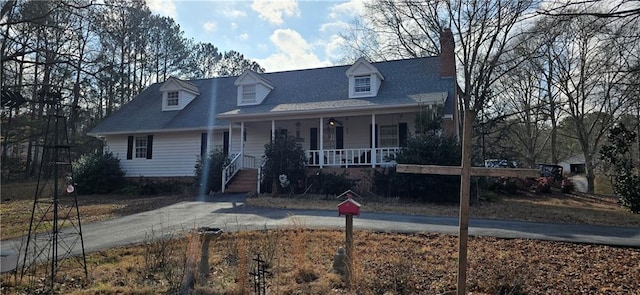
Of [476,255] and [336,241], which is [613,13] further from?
[336,241]

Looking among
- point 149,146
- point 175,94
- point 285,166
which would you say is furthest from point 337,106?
point 149,146

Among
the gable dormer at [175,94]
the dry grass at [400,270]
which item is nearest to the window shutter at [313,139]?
the gable dormer at [175,94]

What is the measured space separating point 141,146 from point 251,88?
23.2 ft

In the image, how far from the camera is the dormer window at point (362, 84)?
740 inches

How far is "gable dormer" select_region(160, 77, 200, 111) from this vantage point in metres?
22.6

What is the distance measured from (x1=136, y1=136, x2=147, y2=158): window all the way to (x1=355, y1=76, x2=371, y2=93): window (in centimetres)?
1209

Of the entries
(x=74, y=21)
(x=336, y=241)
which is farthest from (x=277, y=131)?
(x=336, y=241)

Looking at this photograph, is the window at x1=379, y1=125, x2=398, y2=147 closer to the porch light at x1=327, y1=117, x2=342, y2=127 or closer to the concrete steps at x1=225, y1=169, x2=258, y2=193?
the porch light at x1=327, y1=117, x2=342, y2=127

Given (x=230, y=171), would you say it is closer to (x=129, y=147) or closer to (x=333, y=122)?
(x=333, y=122)

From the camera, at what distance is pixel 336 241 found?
7.26 meters

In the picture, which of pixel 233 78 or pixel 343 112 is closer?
pixel 343 112

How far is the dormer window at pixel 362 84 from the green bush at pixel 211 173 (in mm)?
7029

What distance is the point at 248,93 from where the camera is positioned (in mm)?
20875

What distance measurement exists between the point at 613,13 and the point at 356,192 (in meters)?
10.7
